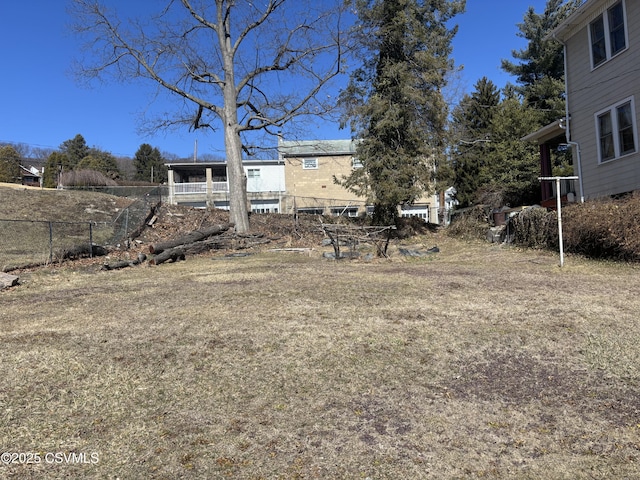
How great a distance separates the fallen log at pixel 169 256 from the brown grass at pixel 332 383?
522cm

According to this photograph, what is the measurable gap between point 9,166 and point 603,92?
58446 millimetres

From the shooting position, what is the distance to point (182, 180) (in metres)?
40.8

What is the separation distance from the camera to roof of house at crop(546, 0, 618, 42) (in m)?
12.4

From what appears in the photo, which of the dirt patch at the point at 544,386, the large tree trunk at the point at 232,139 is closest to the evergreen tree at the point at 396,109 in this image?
the large tree trunk at the point at 232,139

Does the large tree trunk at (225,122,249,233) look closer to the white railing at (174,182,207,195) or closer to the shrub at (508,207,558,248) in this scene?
the shrub at (508,207,558,248)

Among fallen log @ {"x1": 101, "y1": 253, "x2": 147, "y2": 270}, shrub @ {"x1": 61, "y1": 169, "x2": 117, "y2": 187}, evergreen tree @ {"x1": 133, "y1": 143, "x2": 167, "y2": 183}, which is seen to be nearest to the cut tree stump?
fallen log @ {"x1": 101, "y1": 253, "x2": 147, "y2": 270}

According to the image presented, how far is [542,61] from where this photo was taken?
95.0 feet

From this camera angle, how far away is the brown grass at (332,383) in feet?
8.24

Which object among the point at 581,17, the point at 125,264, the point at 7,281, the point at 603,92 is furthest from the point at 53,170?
the point at 603,92

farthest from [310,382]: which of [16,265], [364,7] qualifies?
[364,7]

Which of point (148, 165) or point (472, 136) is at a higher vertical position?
point (148, 165)

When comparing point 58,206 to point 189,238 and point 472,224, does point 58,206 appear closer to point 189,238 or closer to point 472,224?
point 189,238

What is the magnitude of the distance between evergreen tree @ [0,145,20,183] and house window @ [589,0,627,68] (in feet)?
178

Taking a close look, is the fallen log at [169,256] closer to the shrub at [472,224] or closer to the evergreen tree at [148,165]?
the shrub at [472,224]
